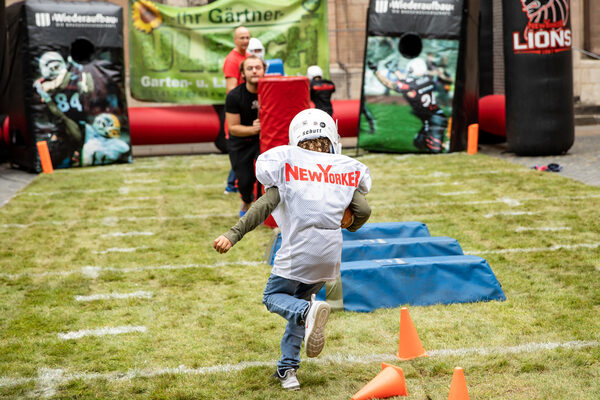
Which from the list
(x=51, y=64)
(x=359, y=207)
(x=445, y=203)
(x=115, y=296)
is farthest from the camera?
(x=51, y=64)

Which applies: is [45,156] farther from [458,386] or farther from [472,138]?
[458,386]

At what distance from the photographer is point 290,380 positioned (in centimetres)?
448

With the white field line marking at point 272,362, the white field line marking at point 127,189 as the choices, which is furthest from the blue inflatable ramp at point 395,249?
the white field line marking at point 127,189

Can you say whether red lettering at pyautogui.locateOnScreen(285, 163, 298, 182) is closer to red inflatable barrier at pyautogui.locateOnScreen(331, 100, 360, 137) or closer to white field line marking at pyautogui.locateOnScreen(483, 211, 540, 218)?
white field line marking at pyautogui.locateOnScreen(483, 211, 540, 218)

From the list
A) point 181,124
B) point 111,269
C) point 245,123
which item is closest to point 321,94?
point 181,124

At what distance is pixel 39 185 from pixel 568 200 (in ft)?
25.8

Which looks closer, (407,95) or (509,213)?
(509,213)

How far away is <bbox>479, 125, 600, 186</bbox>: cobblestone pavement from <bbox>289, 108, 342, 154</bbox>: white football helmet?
7360mm

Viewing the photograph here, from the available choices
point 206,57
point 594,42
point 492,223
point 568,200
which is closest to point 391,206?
point 492,223

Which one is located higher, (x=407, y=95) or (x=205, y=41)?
(x=205, y=41)

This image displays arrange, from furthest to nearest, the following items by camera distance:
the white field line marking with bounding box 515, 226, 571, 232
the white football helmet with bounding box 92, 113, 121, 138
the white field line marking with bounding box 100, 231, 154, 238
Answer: the white football helmet with bounding box 92, 113, 121, 138 → the white field line marking with bounding box 100, 231, 154, 238 → the white field line marking with bounding box 515, 226, 571, 232

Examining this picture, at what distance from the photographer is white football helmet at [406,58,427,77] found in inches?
562

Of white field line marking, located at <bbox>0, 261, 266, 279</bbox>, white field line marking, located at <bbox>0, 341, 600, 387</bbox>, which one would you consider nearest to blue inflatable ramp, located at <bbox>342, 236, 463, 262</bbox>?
white field line marking, located at <bbox>0, 261, 266, 279</bbox>

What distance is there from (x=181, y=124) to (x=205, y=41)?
73.0 inches
